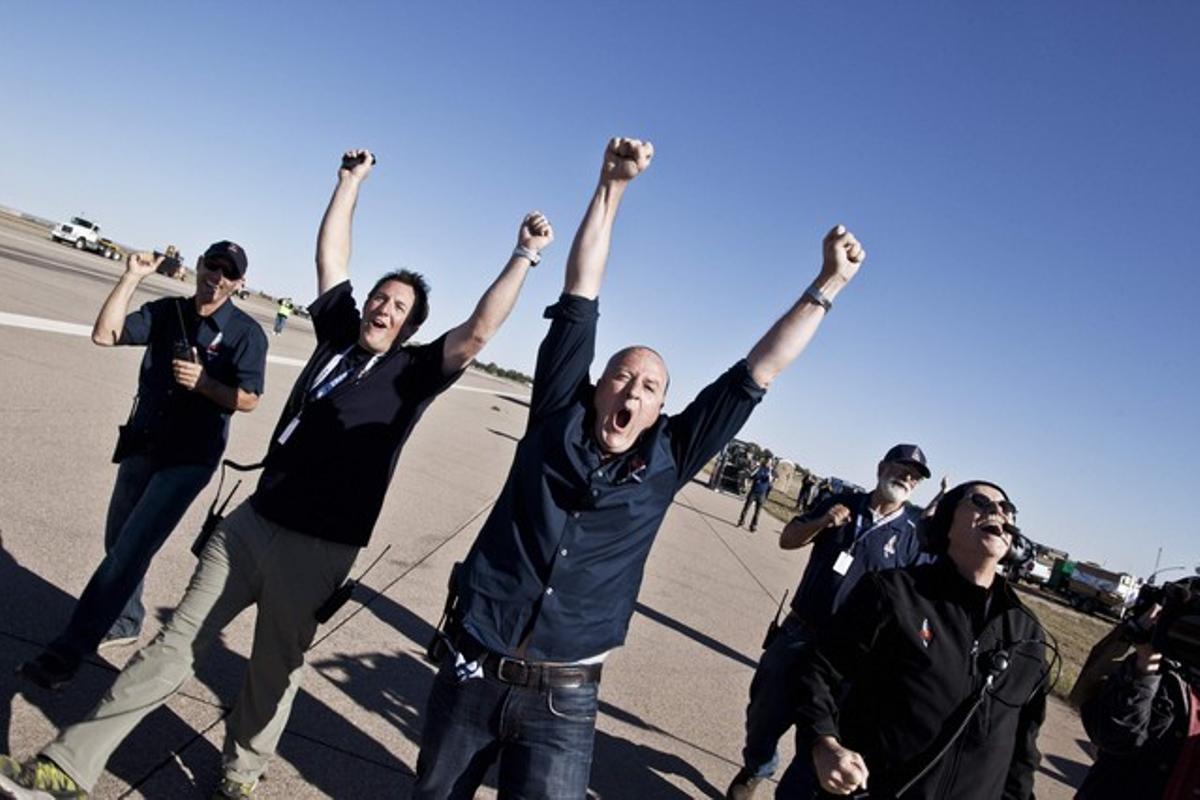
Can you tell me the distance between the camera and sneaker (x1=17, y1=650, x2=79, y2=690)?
3479 millimetres

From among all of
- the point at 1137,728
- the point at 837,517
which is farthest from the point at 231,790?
the point at 1137,728

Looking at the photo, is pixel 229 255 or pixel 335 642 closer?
pixel 229 255

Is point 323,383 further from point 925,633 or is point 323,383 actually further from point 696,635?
point 696,635

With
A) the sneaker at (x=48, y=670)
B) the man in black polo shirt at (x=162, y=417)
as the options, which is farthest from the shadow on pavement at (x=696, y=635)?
the sneaker at (x=48, y=670)

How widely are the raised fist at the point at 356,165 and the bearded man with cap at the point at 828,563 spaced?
9.41ft

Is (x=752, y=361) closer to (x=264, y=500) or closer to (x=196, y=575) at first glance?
(x=264, y=500)

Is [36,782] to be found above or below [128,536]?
below

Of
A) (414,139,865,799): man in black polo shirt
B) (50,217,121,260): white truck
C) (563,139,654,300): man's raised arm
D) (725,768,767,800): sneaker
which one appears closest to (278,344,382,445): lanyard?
(414,139,865,799): man in black polo shirt

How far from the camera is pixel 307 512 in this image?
3.06m

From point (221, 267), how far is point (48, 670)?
6.34 feet

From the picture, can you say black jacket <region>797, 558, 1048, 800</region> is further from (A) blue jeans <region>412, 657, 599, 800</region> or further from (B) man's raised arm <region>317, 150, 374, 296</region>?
(B) man's raised arm <region>317, 150, 374, 296</region>

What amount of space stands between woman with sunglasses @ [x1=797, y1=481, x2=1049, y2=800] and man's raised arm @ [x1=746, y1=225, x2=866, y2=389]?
30.4 inches

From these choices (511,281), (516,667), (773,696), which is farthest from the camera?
(773,696)

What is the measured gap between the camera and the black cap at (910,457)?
4.34 m
